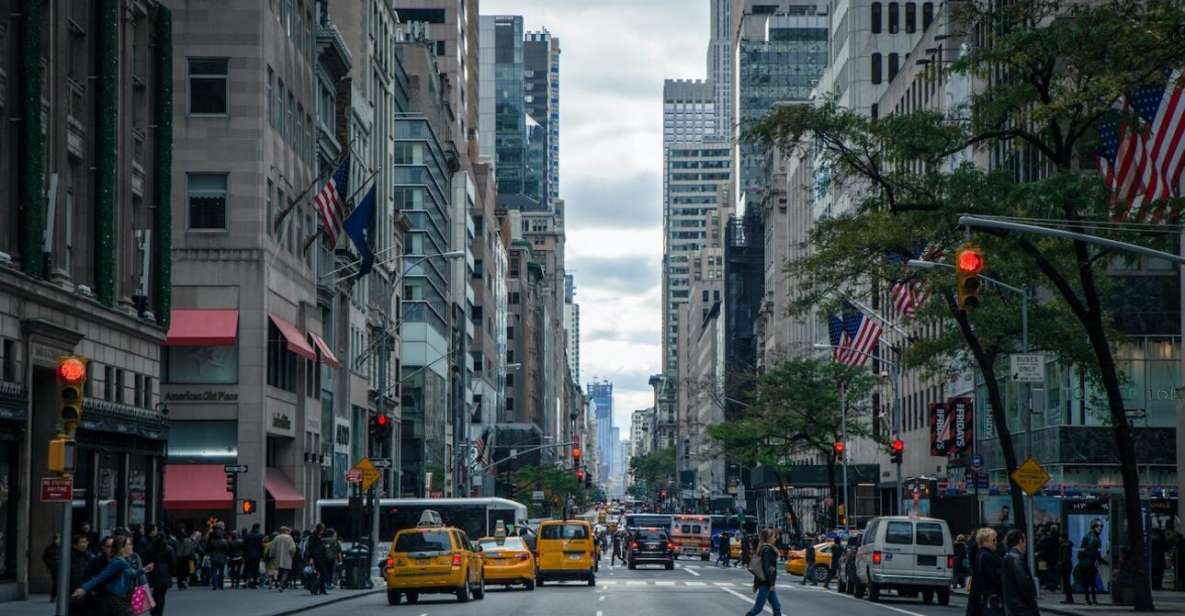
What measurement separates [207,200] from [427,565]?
2420cm

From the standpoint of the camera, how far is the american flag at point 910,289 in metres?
46.0

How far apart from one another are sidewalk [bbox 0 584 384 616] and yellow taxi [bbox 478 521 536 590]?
11.0 ft

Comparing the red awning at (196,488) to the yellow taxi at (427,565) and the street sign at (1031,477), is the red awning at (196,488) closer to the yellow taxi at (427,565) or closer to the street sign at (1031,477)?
the yellow taxi at (427,565)

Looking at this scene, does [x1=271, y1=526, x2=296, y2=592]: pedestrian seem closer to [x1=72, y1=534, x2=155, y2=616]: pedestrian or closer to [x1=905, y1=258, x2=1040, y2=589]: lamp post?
[x1=905, y1=258, x2=1040, y2=589]: lamp post

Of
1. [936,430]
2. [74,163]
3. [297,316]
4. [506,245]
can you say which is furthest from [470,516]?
[506,245]

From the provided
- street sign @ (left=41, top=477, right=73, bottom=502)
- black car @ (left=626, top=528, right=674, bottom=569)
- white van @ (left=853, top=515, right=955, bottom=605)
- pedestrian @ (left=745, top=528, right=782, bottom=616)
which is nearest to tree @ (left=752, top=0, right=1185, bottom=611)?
white van @ (left=853, top=515, right=955, bottom=605)

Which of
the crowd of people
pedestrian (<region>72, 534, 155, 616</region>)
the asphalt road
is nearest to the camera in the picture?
pedestrian (<region>72, 534, 155, 616</region>)

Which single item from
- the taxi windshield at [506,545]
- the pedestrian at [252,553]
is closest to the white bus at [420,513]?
the taxi windshield at [506,545]

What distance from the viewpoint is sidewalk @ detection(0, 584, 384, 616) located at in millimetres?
36669

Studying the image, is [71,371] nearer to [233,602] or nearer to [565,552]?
[233,602]

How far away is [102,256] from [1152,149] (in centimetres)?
2676

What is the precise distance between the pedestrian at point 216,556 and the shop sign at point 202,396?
13.6m

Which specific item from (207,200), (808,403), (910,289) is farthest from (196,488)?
(808,403)

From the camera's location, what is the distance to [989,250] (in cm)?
4256
